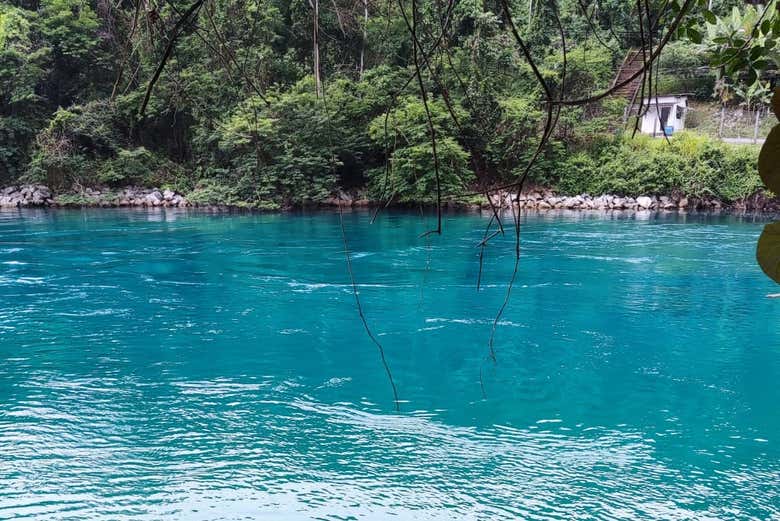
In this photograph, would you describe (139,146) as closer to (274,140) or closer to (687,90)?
(274,140)

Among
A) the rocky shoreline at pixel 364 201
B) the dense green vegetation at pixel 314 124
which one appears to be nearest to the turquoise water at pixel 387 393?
the dense green vegetation at pixel 314 124

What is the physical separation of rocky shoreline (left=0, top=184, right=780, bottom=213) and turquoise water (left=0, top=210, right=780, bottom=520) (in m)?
8.80

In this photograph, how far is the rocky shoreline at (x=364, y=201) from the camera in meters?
17.9

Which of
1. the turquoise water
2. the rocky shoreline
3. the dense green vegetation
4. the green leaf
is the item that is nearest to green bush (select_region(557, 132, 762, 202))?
the dense green vegetation

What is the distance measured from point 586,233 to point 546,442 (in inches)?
376

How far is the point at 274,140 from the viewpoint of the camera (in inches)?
701

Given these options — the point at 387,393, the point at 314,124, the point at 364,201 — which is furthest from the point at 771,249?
the point at 364,201

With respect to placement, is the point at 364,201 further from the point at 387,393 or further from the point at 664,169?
the point at 387,393

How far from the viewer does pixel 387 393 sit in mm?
Result: 4914

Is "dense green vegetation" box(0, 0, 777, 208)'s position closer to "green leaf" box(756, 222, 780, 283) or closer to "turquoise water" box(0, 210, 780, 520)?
"turquoise water" box(0, 210, 780, 520)

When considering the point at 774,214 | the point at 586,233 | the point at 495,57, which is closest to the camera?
the point at 586,233

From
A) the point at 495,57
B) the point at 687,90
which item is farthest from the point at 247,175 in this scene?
the point at 687,90

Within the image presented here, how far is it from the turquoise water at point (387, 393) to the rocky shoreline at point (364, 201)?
8798 mm

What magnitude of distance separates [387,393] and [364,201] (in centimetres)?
1423
